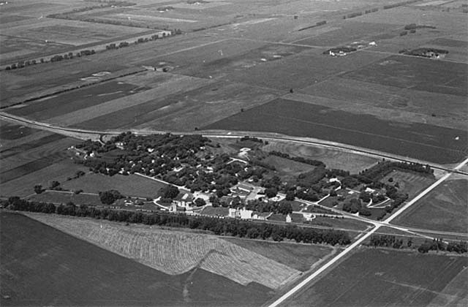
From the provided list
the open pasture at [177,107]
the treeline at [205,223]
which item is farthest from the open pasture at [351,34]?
the treeline at [205,223]

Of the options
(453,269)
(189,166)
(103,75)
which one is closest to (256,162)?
(189,166)

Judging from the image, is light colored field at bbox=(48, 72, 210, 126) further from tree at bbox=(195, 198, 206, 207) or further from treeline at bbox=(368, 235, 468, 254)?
treeline at bbox=(368, 235, 468, 254)

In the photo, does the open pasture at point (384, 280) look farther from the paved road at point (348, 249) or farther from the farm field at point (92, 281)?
the farm field at point (92, 281)

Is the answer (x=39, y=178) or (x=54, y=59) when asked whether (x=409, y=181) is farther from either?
(x=54, y=59)

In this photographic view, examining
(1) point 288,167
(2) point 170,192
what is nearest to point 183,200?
(2) point 170,192

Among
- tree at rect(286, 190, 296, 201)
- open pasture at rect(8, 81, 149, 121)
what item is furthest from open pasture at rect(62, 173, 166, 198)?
open pasture at rect(8, 81, 149, 121)

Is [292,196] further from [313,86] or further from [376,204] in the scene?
[313,86]
